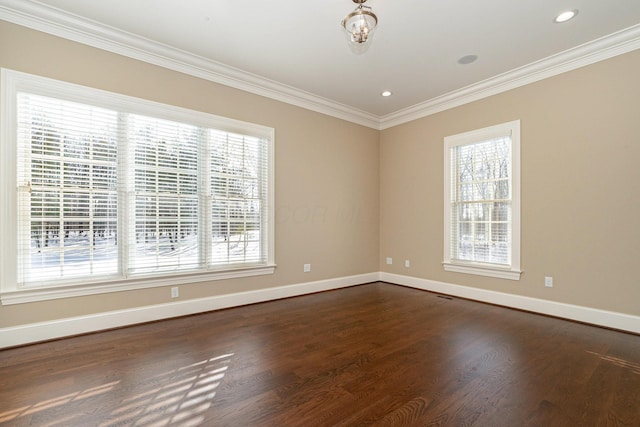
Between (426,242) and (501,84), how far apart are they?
2549 millimetres

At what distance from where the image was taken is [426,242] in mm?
4980

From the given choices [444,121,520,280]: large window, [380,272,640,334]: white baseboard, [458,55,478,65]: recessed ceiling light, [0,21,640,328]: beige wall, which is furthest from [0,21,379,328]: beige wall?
[458,55,478,65]: recessed ceiling light

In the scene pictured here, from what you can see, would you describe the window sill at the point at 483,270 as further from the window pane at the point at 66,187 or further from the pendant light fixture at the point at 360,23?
the window pane at the point at 66,187

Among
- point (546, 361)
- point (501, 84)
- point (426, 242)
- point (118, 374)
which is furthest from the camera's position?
point (426, 242)

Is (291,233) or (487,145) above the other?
(487,145)

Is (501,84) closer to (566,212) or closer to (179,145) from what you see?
(566,212)

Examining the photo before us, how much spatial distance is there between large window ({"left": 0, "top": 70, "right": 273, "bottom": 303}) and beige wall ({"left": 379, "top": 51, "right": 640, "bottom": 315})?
3.38 metres

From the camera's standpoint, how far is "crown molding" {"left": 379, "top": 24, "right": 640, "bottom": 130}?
3102mm

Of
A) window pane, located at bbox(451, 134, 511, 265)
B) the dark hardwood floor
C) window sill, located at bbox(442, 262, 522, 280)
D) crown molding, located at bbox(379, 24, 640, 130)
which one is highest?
crown molding, located at bbox(379, 24, 640, 130)

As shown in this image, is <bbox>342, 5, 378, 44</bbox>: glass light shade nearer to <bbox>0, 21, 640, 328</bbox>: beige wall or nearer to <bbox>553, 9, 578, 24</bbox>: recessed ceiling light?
<bbox>553, 9, 578, 24</bbox>: recessed ceiling light

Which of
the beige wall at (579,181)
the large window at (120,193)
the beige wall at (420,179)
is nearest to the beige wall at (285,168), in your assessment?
the beige wall at (420,179)

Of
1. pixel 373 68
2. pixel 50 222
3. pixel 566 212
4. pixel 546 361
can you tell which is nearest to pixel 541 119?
pixel 566 212

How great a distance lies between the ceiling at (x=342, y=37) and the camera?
2.70 m

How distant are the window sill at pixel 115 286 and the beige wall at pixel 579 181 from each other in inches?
134
